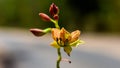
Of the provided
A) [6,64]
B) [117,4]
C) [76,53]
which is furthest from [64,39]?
[117,4]

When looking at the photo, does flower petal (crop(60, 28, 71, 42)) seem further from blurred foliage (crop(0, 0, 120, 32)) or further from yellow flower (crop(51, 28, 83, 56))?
blurred foliage (crop(0, 0, 120, 32))

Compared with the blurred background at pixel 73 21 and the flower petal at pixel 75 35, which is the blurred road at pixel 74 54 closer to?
the blurred background at pixel 73 21

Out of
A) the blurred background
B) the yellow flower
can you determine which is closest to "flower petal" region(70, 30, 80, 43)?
the yellow flower

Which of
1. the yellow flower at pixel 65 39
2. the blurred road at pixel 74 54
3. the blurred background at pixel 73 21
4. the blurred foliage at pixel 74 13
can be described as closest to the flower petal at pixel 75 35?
the yellow flower at pixel 65 39

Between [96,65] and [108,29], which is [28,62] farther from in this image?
[108,29]

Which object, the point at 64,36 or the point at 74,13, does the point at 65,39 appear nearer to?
the point at 64,36

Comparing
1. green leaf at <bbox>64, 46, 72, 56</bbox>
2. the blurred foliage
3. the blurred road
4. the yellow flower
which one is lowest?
the blurred road
